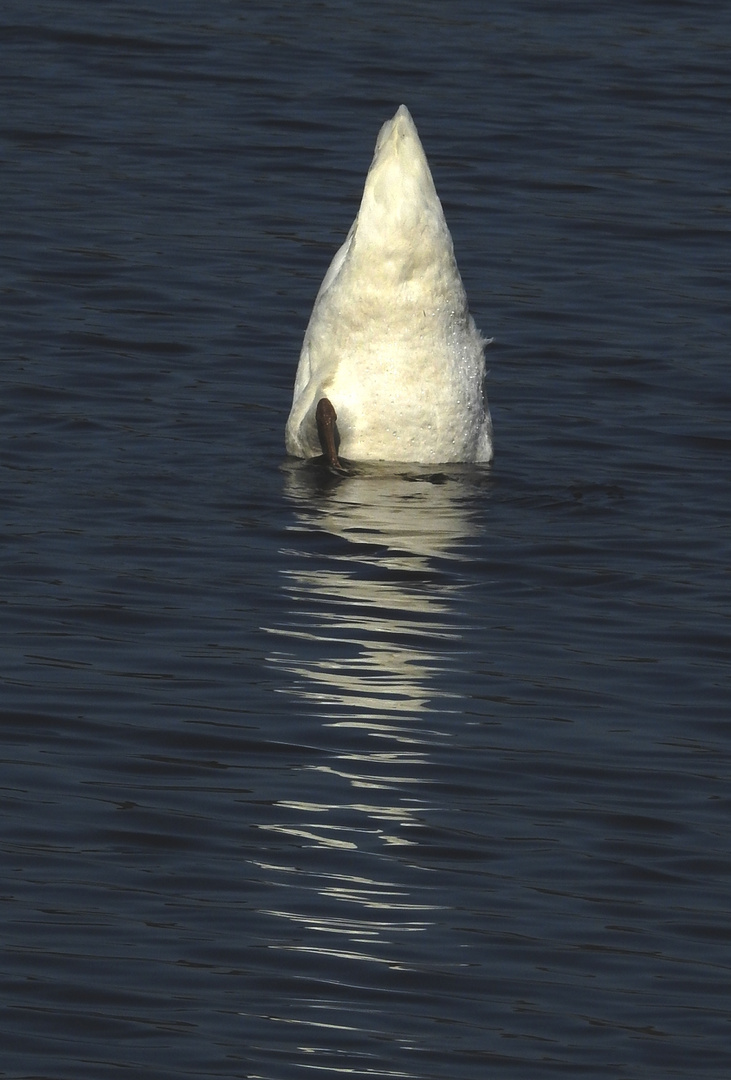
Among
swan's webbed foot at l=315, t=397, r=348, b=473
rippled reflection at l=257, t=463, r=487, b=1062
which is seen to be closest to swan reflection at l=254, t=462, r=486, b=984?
rippled reflection at l=257, t=463, r=487, b=1062

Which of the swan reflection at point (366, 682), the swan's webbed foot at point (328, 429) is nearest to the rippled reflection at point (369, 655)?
the swan reflection at point (366, 682)

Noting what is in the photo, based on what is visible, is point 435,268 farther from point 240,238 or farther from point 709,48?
point 709,48

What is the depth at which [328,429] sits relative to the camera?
1014 centimetres

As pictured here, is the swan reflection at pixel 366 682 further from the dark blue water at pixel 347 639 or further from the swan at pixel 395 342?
the swan at pixel 395 342

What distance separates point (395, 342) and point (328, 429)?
0.46 meters

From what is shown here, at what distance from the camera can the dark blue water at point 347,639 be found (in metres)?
5.73

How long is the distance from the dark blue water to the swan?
180 millimetres

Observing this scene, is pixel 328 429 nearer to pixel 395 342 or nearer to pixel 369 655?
pixel 395 342

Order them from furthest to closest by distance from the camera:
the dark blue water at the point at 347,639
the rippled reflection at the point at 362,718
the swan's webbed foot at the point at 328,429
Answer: the swan's webbed foot at the point at 328,429
the rippled reflection at the point at 362,718
the dark blue water at the point at 347,639

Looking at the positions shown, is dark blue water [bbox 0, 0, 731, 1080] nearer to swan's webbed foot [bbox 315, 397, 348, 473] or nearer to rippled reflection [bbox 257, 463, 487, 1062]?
rippled reflection [bbox 257, 463, 487, 1062]

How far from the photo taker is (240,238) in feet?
48.4

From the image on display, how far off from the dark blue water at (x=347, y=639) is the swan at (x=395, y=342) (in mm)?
180

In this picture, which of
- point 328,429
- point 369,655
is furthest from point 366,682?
point 328,429

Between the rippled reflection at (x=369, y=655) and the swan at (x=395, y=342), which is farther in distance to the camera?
the swan at (x=395, y=342)
